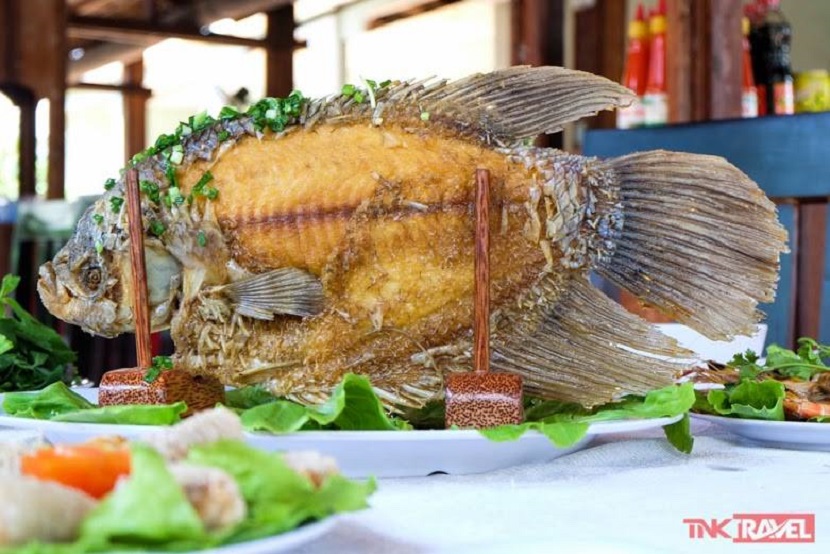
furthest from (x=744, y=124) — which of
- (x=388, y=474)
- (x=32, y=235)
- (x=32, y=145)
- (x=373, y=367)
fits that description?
(x=32, y=145)

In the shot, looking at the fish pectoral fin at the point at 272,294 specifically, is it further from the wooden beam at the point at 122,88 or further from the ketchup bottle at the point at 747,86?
the wooden beam at the point at 122,88

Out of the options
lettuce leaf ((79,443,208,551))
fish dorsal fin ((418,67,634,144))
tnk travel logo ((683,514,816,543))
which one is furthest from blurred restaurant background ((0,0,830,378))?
lettuce leaf ((79,443,208,551))

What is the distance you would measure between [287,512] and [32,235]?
3043mm

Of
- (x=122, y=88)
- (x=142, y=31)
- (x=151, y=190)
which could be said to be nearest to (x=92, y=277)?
(x=151, y=190)

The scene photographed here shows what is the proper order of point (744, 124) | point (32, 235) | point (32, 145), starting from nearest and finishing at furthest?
point (744, 124)
point (32, 235)
point (32, 145)

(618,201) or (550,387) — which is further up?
(618,201)

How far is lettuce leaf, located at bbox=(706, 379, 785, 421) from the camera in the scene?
1.19 m

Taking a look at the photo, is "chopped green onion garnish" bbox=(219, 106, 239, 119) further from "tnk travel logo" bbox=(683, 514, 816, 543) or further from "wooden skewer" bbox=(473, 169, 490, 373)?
"tnk travel logo" bbox=(683, 514, 816, 543)

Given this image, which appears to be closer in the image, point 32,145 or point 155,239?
point 155,239

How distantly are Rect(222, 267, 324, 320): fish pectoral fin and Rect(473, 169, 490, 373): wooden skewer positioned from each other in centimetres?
19

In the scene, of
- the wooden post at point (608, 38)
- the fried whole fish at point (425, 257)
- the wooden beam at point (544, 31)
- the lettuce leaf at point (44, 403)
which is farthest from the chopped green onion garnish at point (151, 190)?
the wooden post at point (608, 38)

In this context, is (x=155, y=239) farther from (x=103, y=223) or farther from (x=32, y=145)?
(x=32, y=145)

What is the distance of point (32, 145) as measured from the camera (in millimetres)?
5441

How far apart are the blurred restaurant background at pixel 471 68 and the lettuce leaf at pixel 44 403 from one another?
0.35 meters
